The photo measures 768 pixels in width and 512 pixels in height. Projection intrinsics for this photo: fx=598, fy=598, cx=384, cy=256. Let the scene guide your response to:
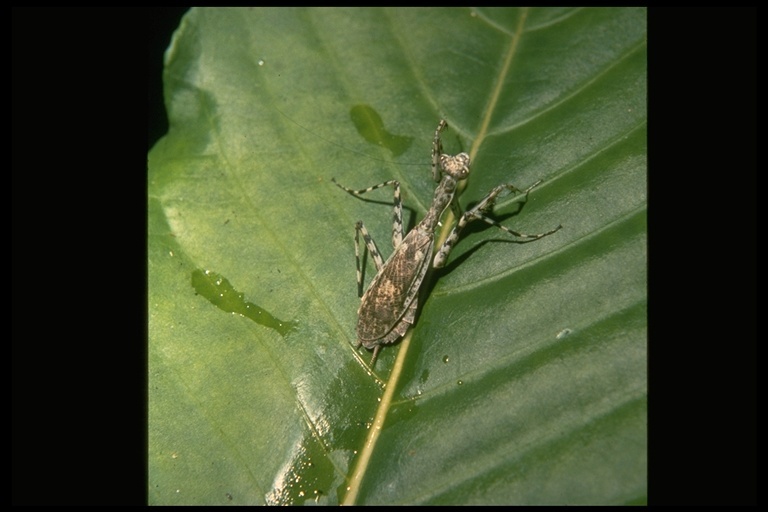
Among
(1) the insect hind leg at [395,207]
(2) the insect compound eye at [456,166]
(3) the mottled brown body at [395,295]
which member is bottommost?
(3) the mottled brown body at [395,295]

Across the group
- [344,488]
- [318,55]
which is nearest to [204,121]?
[318,55]

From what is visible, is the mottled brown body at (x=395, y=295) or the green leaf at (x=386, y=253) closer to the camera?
the green leaf at (x=386, y=253)

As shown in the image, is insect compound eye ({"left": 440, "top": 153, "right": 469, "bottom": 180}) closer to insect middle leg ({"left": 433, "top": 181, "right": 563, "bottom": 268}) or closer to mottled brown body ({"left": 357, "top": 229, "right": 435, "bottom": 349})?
insect middle leg ({"left": 433, "top": 181, "right": 563, "bottom": 268})

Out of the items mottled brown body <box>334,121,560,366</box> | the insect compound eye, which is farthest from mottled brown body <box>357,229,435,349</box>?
the insect compound eye

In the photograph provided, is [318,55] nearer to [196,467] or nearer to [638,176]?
[638,176]

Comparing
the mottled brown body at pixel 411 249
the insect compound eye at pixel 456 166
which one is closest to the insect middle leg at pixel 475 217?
the mottled brown body at pixel 411 249

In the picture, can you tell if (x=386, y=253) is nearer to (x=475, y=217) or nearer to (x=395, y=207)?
(x=395, y=207)

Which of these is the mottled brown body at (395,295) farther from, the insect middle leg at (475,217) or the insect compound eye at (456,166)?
the insect compound eye at (456,166)
